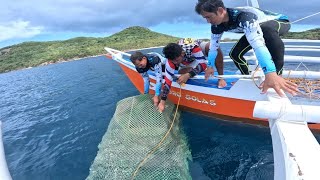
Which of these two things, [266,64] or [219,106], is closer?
[266,64]

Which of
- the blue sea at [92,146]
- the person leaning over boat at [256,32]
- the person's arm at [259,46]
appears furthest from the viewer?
the blue sea at [92,146]

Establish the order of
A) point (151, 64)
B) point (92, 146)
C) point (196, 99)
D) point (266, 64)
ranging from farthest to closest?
point (196, 99)
point (92, 146)
point (151, 64)
point (266, 64)

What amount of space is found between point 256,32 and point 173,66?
268 centimetres

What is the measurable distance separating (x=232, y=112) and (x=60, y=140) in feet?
16.6

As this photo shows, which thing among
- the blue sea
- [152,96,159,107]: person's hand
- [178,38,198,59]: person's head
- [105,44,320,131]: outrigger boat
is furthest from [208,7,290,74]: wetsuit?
the blue sea

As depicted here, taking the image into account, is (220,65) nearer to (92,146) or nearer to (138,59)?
(138,59)

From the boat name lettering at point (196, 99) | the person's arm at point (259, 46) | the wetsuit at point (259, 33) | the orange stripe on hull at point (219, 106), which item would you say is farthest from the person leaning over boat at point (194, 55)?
the person's arm at point (259, 46)

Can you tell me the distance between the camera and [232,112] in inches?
272

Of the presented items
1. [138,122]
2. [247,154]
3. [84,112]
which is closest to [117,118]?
[138,122]

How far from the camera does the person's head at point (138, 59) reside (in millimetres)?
6391

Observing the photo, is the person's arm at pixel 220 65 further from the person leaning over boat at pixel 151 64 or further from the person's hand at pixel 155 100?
the person's hand at pixel 155 100

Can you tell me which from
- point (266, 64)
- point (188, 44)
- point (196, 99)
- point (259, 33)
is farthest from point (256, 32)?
point (196, 99)

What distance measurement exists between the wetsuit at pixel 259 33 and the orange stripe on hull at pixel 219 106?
1.32m

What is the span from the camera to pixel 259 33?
4.05 m
